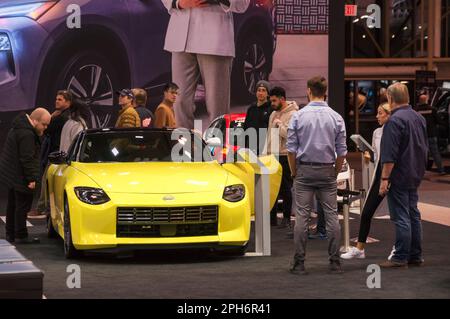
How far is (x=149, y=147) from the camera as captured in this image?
41.1 ft

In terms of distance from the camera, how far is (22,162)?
12.4 meters

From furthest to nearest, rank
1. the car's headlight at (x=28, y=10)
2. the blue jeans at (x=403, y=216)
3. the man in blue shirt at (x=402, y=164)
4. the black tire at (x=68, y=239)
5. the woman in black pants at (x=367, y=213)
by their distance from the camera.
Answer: the car's headlight at (x=28, y=10)
the black tire at (x=68, y=239)
the woman in black pants at (x=367, y=213)
the blue jeans at (x=403, y=216)
the man in blue shirt at (x=402, y=164)

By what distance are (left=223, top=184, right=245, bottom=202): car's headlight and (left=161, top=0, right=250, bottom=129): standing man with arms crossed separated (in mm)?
8176

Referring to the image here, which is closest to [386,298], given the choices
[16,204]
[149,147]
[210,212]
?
[210,212]

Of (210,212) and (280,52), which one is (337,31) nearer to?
(280,52)

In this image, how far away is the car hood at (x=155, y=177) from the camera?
11086 mm

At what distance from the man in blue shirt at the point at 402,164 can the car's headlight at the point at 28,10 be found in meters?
9.23

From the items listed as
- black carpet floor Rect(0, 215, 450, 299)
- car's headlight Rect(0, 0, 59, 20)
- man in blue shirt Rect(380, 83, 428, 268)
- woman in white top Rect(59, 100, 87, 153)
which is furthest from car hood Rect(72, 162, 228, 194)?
car's headlight Rect(0, 0, 59, 20)

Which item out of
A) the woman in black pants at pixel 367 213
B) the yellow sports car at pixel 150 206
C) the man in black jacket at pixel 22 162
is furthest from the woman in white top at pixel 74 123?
the woman in black pants at pixel 367 213

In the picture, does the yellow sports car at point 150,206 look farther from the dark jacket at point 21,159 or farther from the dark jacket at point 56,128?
the dark jacket at point 56,128

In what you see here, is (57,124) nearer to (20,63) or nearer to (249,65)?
(20,63)

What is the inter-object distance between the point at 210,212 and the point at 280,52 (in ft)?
32.3

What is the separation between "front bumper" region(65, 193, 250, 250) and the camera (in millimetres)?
10859

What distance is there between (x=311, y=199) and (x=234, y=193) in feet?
3.70
